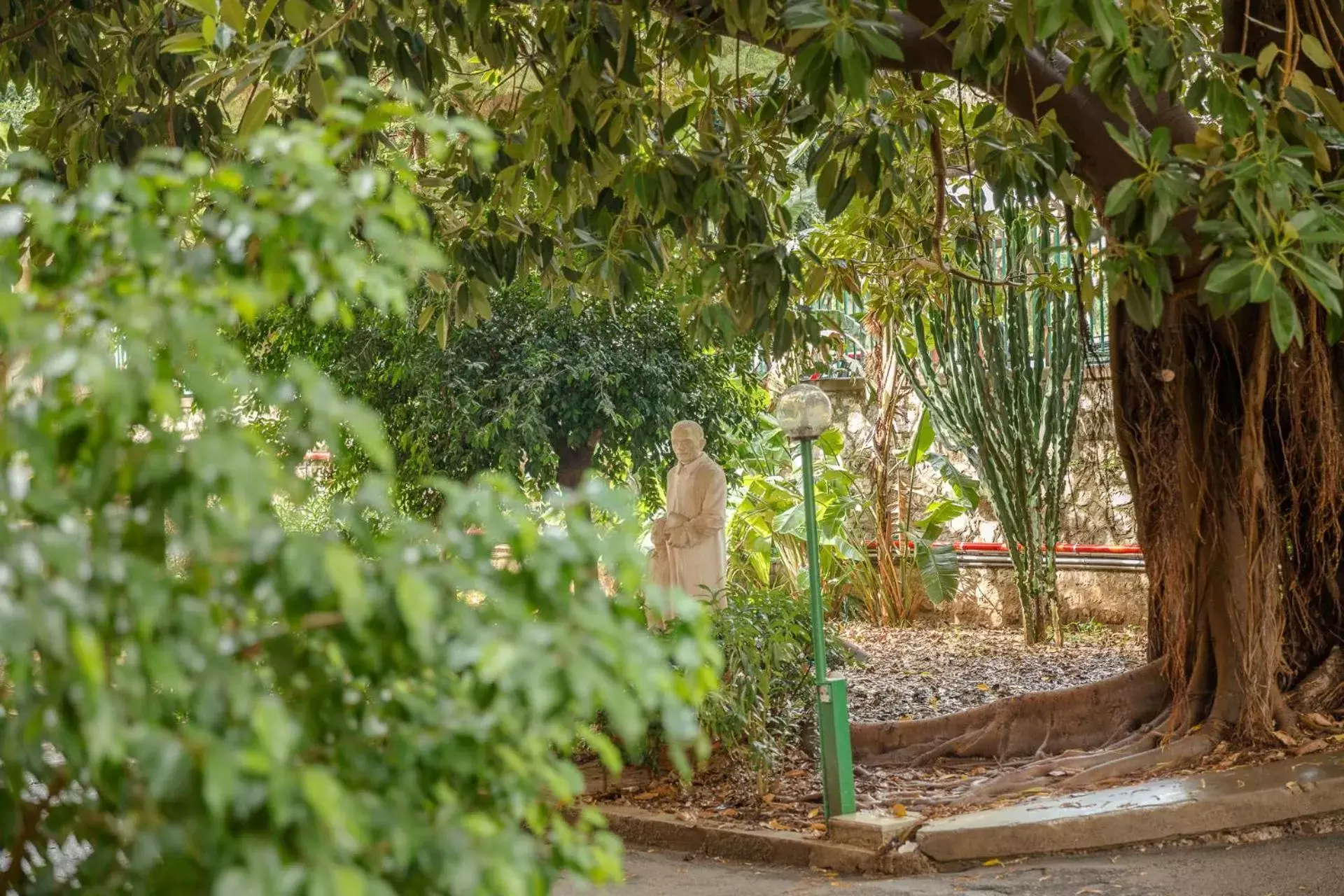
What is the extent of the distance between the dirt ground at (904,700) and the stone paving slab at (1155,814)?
67 cm

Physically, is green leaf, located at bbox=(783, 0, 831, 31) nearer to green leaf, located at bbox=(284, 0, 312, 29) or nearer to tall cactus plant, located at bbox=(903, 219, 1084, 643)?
green leaf, located at bbox=(284, 0, 312, 29)

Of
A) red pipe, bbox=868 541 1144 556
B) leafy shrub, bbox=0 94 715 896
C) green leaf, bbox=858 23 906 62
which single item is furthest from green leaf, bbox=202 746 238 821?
red pipe, bbox=868 541 1144 556

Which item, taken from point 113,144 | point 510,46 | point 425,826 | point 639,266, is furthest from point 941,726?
point 425,826

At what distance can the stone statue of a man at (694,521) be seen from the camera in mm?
10547

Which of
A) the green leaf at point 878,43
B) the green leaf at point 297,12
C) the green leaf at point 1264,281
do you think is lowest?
the green leaf at point 1264,281

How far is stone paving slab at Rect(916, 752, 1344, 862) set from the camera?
6715 millimetres

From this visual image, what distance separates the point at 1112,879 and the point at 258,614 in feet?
17.9

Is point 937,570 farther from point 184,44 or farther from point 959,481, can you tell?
point 184,44

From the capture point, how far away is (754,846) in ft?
25.4

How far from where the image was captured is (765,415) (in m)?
15.5

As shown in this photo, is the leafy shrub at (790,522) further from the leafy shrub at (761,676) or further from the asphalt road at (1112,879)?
the asphalt road at (1112,879)

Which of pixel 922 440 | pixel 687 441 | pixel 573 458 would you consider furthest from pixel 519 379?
pixel 922 440

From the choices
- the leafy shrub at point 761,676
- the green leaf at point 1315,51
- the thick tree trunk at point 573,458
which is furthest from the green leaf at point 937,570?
the green leaf at point 1315,51

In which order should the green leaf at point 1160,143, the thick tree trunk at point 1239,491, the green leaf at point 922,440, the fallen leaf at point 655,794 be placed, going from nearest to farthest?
1. the green leaf at point 1160,143
2. the thick tree trunk at point 1239,491
3. the fallen leaf at point 655,794
4. the green leaf at point 922,440
